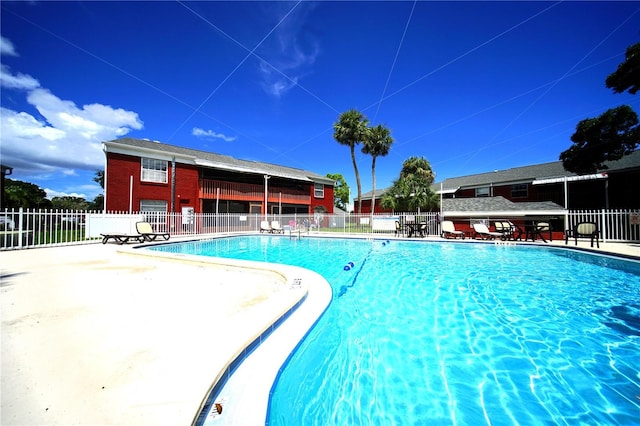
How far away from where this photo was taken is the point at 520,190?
86.9ft

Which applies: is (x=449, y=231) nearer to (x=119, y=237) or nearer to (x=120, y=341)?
(x=120, y=341)

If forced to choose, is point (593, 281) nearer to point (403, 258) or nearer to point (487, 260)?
point (487, 260)

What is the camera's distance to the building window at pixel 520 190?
26077 mm

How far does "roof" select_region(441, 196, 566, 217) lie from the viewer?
57.9ft

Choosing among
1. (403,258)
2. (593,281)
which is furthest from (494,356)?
(403,258)

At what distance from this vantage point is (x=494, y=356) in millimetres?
3154

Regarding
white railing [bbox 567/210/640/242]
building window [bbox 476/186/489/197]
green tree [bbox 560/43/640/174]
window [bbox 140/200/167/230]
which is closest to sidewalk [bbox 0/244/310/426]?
window [bbox 140/200/167/230]

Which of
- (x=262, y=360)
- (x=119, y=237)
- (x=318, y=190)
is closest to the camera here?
(x=262, y=360)

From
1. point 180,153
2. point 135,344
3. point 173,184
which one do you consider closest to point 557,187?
point 135,344

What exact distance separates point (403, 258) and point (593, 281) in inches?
204

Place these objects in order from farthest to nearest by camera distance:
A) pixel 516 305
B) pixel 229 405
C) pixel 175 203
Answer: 1. pixel 175 203
2. pixel 516 305
3. pixel 229 405

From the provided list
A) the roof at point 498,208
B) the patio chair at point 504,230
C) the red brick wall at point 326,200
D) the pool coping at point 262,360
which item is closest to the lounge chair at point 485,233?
the patio chair at point 504,230

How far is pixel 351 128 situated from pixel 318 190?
28.7 ft

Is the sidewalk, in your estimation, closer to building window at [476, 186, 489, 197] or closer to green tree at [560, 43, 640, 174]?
green tree at [560, 43, 640, 174]
